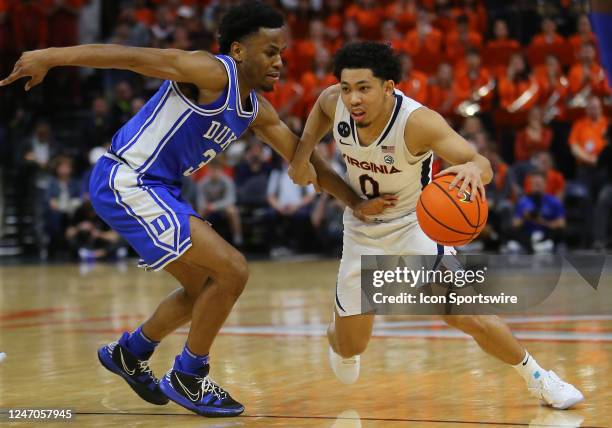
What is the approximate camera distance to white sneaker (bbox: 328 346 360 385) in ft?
18.6

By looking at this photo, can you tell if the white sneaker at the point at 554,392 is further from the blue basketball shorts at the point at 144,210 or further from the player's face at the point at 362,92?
the blue basketball shorts at the point at 144,210

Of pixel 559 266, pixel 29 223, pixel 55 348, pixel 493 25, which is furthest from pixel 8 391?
pixel 493 25

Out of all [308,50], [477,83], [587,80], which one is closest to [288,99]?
[308,50]

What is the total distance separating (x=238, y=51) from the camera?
5293 mm

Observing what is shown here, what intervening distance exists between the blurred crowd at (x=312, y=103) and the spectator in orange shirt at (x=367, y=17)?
A: 24 mm

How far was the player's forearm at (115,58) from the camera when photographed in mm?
4730

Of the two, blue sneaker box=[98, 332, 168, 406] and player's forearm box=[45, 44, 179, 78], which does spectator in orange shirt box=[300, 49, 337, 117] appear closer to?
blue sneaker box=[98, 332, 168, 406]

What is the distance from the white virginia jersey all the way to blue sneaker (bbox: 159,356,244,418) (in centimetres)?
122

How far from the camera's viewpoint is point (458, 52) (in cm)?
1577

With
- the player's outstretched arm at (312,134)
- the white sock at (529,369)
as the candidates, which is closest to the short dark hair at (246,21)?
the player's outstretched arm at (312,134)

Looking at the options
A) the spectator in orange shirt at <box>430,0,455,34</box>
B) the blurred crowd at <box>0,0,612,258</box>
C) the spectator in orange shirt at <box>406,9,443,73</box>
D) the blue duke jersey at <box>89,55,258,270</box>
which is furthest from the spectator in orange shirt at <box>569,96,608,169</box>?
the blue duke jersey at <box>89,55,258,270</box>

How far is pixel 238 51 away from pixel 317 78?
10.5 meters

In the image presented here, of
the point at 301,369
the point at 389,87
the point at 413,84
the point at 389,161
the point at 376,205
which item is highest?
the point at 389,87

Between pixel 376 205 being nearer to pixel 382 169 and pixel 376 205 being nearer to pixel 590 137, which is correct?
pixel 382 169
